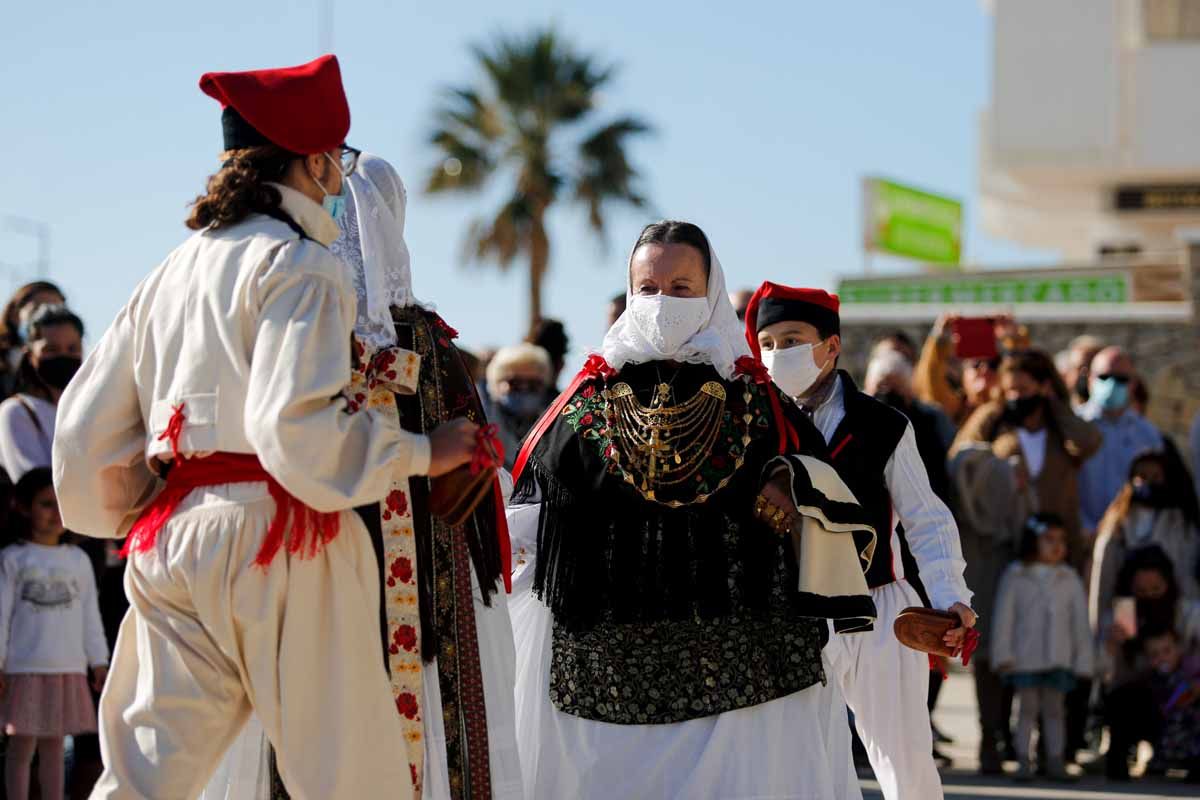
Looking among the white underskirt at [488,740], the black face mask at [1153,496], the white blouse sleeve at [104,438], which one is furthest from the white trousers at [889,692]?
the black face mask at [1153,496]

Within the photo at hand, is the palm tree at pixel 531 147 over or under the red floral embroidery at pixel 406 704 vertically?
over

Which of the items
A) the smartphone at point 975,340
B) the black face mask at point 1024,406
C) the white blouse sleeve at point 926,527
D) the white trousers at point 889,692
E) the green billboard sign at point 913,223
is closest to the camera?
the white blouse sleeve at point 926,527

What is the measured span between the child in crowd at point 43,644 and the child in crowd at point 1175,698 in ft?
18.7

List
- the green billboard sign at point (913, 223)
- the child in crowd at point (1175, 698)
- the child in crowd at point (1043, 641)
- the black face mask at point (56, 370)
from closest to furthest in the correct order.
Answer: the black face mask at point (56, 370) < the child in crowd at point (1043, 641) < the child in crowd at point (1175, 698) < the green billboard sign at point (913, 223)

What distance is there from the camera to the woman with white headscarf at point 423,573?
4.62 meters

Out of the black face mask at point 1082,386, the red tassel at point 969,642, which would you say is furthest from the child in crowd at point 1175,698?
the red tassel at point 969,642

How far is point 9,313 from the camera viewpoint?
29.1 feet

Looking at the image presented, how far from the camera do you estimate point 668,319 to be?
17.9 feet

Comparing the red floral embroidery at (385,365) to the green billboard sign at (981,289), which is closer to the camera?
the red floral embroidery at (385,365)

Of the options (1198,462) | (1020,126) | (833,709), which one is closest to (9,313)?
(833,709)

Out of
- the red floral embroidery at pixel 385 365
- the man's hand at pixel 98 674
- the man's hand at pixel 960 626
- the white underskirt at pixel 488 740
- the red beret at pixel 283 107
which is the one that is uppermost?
the red beret at pixel 283 107

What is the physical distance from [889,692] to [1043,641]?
406 cm

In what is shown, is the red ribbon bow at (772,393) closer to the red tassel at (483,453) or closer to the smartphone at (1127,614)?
the red tassel at (483,453)

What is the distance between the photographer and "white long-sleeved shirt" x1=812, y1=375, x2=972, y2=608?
568cm
